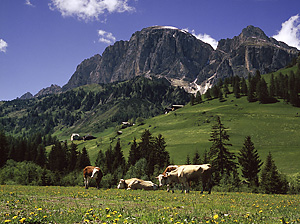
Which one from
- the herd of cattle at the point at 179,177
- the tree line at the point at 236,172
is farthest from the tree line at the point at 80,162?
the herd of cattle at the point at 179,177

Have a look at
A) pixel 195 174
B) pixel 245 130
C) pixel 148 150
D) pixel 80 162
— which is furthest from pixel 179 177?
pixel 245 130

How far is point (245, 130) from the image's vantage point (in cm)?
13225

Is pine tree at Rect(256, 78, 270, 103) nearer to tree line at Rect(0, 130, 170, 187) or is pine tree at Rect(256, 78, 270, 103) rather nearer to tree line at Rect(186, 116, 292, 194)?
tree line at Rect(0, 130, 170, 187)

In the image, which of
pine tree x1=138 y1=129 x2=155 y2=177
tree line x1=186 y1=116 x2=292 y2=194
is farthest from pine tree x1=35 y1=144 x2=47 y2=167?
tree line x1=186 y1=116 x2=292 y2=194

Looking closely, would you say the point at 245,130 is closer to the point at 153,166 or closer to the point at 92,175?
the point at 153,166

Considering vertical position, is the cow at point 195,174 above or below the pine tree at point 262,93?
below

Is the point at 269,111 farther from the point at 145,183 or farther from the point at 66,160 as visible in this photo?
the point at 145,183

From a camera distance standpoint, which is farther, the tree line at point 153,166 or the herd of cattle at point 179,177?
the tree line at point 153,166

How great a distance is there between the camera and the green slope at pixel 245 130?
9644 centimetres

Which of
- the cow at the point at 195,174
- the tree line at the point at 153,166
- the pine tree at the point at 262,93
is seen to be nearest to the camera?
the cow at the point at 195,174

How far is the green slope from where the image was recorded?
316 ft

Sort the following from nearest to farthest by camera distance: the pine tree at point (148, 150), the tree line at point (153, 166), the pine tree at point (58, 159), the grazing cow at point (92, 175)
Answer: the grazing cow at point (92, 175), the tree line at point (153, 166), the pine tree at point (148, 150), the pine tree at point (58, 159)

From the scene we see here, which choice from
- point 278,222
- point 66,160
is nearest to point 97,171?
point 278,222

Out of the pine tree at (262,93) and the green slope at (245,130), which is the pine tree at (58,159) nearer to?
the green slope at (245,130)
